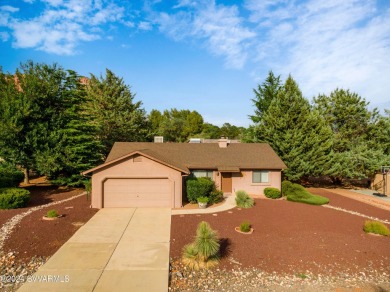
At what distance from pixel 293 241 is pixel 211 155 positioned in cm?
1276

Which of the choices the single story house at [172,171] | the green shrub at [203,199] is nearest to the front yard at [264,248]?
the green shrub at [203,199]

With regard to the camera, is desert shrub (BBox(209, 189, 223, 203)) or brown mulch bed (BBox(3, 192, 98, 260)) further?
desert shrub (BBox(209, 189, 223, 203))

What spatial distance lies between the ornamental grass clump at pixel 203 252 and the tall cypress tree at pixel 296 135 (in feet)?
65.8

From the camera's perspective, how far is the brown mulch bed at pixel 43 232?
10430 mm

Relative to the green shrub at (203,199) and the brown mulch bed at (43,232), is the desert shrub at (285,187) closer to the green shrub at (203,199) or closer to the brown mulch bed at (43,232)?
the green shrub at (203,199)

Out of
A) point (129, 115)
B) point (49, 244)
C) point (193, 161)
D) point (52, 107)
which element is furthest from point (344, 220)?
point (129, 115)

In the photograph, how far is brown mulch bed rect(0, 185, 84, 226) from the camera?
15375 millimetres

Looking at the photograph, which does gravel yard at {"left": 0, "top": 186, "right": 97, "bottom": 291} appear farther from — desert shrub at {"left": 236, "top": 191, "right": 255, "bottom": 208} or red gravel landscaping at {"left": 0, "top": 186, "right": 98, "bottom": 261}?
desert shrub at {"left": 236, "top": 191, "right": 255, "bottom": 208}

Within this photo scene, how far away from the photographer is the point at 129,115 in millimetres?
37625

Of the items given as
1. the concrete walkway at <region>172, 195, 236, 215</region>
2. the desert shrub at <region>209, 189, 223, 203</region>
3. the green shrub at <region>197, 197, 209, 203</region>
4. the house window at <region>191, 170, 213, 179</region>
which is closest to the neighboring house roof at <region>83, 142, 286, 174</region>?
the house window at <region>191, 170, 213, 179</region>

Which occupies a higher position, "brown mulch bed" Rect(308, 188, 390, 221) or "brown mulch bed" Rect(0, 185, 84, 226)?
"brown mulch bed" Rect(0, 185, 84, 226)

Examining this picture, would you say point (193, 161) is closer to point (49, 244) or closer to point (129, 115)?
point (49, 244)

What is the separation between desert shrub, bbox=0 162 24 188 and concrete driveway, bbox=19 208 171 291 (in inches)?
419

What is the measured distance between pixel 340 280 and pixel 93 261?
9.22m
